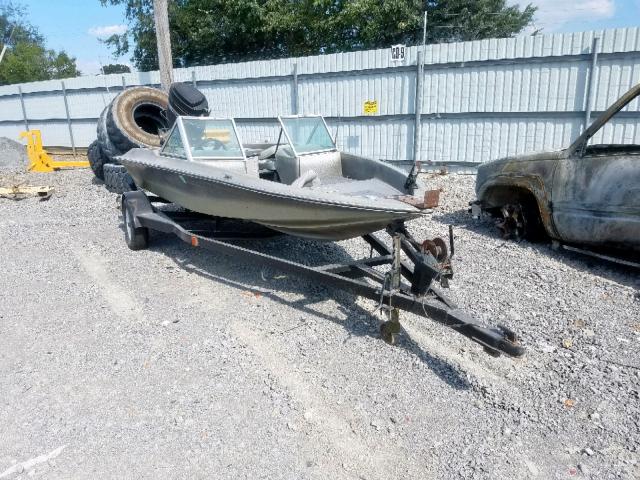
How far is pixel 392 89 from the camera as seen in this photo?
10.3 meters

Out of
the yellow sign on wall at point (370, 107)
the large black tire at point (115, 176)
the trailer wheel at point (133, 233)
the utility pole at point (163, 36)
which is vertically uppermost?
the utility pole at point (163, 36)

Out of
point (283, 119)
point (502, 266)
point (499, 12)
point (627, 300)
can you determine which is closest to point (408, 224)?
point (502, 266)

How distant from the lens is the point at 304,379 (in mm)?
3186

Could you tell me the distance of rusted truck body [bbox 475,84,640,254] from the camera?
4.50m

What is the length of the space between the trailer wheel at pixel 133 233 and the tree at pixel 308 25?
15114mm

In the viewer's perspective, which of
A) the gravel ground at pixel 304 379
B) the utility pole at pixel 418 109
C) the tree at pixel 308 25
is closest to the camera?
the gravel ground at pixel 304 379

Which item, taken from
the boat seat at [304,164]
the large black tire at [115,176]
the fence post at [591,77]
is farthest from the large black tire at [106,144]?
the fence post at [591,77]

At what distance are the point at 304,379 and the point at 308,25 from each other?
65.0 feet

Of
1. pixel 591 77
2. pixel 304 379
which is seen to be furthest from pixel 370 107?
pixel 304 379

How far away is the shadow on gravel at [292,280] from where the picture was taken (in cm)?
350

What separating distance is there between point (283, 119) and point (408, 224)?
8.40ft

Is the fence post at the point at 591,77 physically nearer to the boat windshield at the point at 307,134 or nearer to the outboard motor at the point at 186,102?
the boat windshield at the point at 307,134

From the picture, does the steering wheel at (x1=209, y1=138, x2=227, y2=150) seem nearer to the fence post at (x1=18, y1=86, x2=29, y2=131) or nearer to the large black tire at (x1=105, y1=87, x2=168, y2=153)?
the large black tire at (x1=105, y1=87, x2=168, y2=153)

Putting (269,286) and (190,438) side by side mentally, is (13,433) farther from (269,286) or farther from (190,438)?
(269,286)
